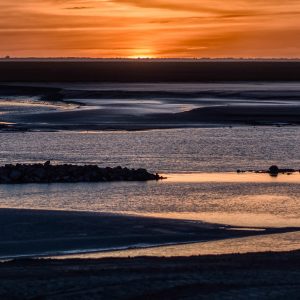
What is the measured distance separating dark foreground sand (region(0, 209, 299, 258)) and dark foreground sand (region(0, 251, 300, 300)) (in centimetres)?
174

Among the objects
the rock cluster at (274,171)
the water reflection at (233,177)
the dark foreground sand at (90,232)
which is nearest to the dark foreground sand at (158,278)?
the dark foreground sand at (90,232)

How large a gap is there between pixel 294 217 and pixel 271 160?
10704 mm

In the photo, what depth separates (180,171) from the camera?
2781 centimetres

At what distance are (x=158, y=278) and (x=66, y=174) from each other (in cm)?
1207

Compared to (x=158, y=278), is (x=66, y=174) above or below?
below

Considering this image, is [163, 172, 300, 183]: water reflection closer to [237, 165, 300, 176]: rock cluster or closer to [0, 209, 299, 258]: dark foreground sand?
[237, 165, 300, 176]: rock cluster

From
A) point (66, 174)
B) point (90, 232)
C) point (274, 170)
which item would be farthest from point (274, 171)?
point (90, 232)

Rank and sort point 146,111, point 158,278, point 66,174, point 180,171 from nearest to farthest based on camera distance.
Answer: point 158,278, point 66,174, point 180,171, point 146,111

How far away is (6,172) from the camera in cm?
2572

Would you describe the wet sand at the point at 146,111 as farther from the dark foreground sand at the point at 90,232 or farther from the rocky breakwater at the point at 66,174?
the dark foreground sand at the point at 90,232

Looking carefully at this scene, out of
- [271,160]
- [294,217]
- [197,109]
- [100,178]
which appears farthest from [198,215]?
[197,109]

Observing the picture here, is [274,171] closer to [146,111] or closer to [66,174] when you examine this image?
[66,174]

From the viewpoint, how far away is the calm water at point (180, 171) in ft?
69.6

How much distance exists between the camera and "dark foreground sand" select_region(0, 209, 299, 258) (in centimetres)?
1723
